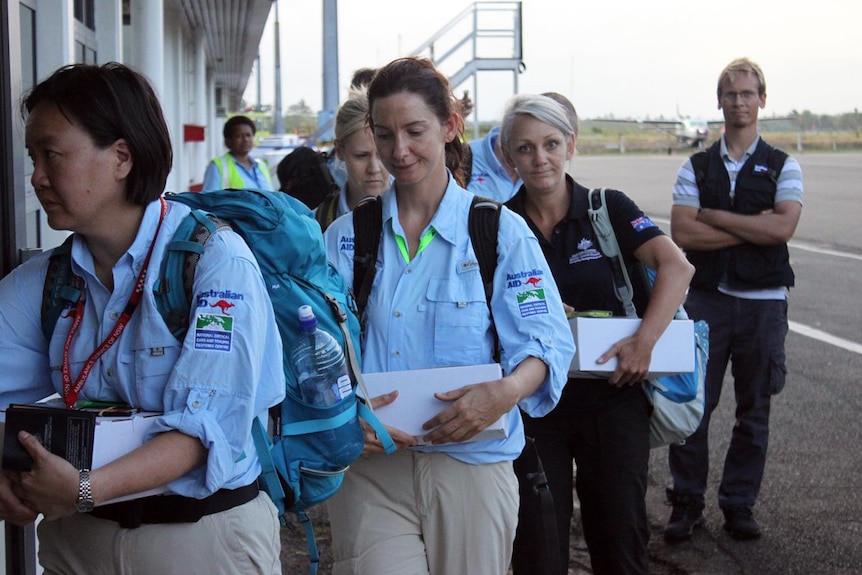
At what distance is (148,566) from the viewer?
7.48 feet

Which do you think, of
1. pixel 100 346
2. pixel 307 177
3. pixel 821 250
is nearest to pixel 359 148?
pixel 307 177

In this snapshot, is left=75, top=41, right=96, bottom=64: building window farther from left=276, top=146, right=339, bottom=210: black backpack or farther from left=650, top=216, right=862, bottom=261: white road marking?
left=650, top=216, right=862, bottom=261: white road marking

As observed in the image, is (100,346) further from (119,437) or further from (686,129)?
A: (686,129)

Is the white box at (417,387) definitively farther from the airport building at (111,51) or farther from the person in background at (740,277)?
the person in background at (740,277)

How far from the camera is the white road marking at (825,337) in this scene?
384 inches

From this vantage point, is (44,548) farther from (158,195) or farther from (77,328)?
(158,195)

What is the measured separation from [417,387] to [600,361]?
42.6 inches

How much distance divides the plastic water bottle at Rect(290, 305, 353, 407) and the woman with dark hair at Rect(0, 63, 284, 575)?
0.13 metres

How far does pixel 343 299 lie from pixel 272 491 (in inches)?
21.9

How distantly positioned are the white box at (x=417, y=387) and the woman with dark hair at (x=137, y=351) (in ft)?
2.00

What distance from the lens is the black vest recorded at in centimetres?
565

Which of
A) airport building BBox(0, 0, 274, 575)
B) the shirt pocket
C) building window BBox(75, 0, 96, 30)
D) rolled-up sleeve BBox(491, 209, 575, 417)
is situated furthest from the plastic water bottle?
building window BBox(75, 0, 96, 30)

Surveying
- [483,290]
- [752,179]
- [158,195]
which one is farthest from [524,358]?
[752,179]

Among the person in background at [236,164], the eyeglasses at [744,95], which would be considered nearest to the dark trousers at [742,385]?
the eyeglasses at [744,95]
